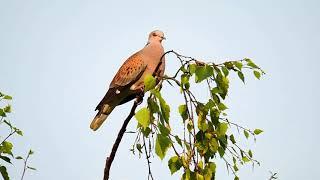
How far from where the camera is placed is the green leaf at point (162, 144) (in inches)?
99.4

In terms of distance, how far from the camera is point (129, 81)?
667 cm

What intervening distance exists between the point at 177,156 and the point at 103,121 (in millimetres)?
3771

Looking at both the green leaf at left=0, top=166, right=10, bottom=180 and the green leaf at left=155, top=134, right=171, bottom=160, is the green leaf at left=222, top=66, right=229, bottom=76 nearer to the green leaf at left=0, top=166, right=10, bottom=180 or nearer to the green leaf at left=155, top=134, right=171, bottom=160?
the green leaf at left=155, top=134, right=171, bottom=160

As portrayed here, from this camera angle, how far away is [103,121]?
21.1 ft

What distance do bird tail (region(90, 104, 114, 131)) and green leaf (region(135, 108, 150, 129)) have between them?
3.98 meters

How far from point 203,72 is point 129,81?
3.97m

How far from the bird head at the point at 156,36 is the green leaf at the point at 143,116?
4745 millimetres

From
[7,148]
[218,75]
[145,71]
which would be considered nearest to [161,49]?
[145,71]

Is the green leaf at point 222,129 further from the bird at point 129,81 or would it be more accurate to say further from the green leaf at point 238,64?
the bird at point 129,81

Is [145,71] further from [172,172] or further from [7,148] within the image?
[172,172]

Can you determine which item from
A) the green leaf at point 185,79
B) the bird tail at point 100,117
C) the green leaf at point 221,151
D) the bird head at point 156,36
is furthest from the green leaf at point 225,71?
the bird head at point 156,36

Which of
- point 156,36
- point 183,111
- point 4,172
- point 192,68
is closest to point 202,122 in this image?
point 183,111

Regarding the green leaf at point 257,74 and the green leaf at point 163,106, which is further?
the green leaf at point 257,74

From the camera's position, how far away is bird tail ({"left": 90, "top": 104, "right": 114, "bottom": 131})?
6.41 meters
